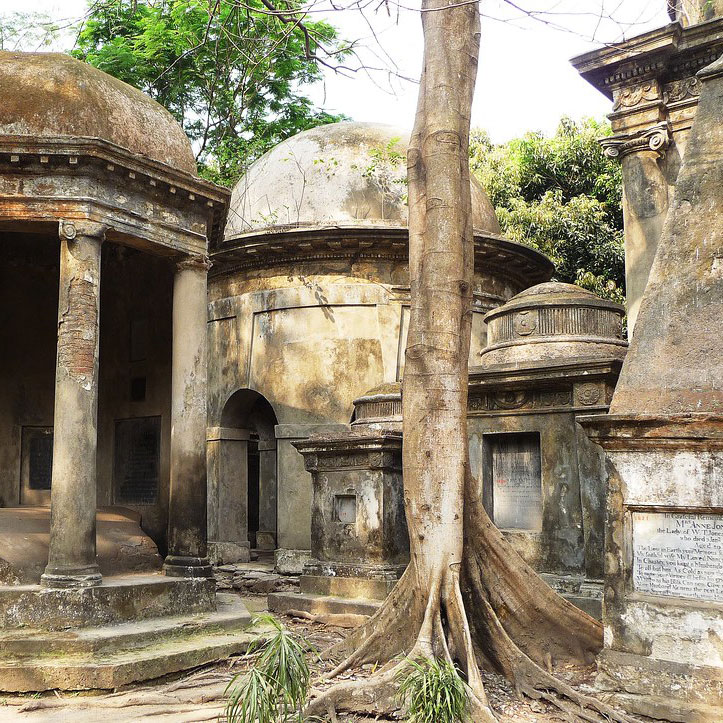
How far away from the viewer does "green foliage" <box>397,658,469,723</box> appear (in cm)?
502

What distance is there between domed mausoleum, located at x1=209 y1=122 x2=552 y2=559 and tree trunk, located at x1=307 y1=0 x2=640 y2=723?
8.18 m

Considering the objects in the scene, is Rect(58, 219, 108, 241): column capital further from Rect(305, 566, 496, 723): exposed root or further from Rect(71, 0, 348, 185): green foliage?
Rect(71, 0, 348, 185): green foliage

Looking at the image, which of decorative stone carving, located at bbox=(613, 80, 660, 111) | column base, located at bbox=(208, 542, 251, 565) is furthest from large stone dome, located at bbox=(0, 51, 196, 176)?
column base, located at bbox=(208, 542, 251, 565)

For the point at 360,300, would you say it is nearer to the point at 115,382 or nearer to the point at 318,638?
the point at 115,382

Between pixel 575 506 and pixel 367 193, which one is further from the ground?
pixel 367 193

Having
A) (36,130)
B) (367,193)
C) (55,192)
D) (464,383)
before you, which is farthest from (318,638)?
(367,193)

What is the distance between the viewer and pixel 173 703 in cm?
656

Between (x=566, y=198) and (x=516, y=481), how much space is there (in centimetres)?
1499

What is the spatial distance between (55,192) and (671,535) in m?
6.44

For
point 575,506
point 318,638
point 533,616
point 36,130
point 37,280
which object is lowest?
point 318,638

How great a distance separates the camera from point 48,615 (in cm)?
762

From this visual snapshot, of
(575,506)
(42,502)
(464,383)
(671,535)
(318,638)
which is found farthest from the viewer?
(42,502)

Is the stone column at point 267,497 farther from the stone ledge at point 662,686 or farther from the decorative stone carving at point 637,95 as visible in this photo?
the stone ledge at point 662,686

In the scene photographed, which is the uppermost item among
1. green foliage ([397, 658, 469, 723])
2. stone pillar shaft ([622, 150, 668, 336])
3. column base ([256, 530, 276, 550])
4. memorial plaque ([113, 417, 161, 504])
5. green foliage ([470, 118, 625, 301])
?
green foliage ([470, 118, 625, 301])
